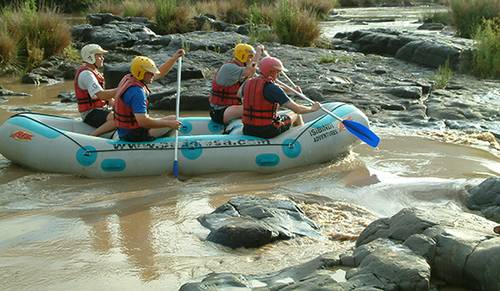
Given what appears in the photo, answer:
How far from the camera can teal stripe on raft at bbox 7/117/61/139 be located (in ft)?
23.6

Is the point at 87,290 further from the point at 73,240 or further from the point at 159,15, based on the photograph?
the point at 159,15

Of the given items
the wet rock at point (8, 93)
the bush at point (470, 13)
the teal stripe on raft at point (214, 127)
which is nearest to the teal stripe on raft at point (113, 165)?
the teal stripe on raft at point (214, 127)

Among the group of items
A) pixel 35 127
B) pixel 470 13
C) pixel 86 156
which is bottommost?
pixel 86 156

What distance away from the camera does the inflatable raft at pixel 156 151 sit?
7074mm

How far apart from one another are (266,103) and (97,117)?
193cm

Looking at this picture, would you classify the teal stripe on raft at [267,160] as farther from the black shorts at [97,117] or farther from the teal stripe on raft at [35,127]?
the teal stripe on raft at [35,127]

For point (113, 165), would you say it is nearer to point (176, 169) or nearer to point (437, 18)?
point (176, 169)

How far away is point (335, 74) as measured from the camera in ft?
41.5

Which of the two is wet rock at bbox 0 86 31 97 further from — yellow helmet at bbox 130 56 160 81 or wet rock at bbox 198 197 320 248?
wet rock at bbox 198 197 320 248

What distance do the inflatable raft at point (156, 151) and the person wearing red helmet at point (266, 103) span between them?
0.10 m

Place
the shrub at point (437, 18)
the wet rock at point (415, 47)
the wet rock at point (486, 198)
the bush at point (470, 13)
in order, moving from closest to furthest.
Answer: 1. the wet rock at point (486, 198)
2. the wet rock at point (415, 47)
3. the bush at point (470, 13)
4. the shrub at point (437, 18)

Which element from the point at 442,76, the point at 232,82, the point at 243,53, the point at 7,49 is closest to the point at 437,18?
the point at 442,76

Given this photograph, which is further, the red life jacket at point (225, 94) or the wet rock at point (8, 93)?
the wet rock at point (8, 93)

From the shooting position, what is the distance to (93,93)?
7504 mm
